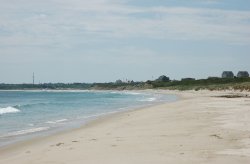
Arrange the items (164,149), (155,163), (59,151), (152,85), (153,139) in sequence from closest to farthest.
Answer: (155,163) → (164,149) → (59,151) → (153,139) → (152,85)

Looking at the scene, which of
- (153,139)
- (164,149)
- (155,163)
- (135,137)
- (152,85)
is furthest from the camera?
(152,85)

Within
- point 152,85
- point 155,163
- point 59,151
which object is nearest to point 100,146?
point 59,151

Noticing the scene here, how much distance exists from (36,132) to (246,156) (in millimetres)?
12329

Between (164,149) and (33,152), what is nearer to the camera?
(164,149)

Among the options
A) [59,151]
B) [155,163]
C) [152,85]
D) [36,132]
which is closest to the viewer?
[155,163]

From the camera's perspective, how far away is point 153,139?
48.1ft

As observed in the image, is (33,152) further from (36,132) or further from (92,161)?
(36,132)

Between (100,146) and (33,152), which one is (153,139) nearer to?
(100,146)

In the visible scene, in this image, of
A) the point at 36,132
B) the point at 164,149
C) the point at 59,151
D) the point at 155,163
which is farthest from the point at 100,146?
the point at 36,132

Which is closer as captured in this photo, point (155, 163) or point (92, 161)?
point (155, 163)

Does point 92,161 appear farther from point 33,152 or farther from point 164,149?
point 33,152

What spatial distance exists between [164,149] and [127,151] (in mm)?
960

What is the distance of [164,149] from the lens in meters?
12.0

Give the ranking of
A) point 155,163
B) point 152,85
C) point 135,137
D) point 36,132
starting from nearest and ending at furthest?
1. point 155,163
2. point 135,137
3. point 36,132
4. point 152,85
